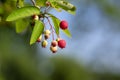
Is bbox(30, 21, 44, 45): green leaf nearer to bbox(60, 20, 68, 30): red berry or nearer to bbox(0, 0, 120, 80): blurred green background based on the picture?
bbox(60, 20, 68, 30): red berry

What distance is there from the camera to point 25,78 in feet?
73.0

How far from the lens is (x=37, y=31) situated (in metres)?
3.06

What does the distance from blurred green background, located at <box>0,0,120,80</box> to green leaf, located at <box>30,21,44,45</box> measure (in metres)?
12.8

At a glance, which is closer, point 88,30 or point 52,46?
point 52,46

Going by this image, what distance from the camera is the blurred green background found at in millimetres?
18083

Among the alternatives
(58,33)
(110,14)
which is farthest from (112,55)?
(58,33)

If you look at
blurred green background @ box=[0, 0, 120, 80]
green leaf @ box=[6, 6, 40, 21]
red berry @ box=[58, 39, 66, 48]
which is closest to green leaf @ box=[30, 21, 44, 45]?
green leaf @ box=[6, 6, 40, 21]

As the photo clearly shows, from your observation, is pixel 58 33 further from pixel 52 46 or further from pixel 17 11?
pixel 17 11

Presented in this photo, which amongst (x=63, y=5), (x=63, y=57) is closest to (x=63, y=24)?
(x=63, y=5)

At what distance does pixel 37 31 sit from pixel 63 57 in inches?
814

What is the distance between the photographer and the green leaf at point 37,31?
3.04 m

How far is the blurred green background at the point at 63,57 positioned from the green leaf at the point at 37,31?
12824mm

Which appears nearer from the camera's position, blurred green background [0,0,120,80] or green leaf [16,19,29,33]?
green leaf [16,19,29,33]

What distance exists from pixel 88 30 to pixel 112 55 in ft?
8.00
